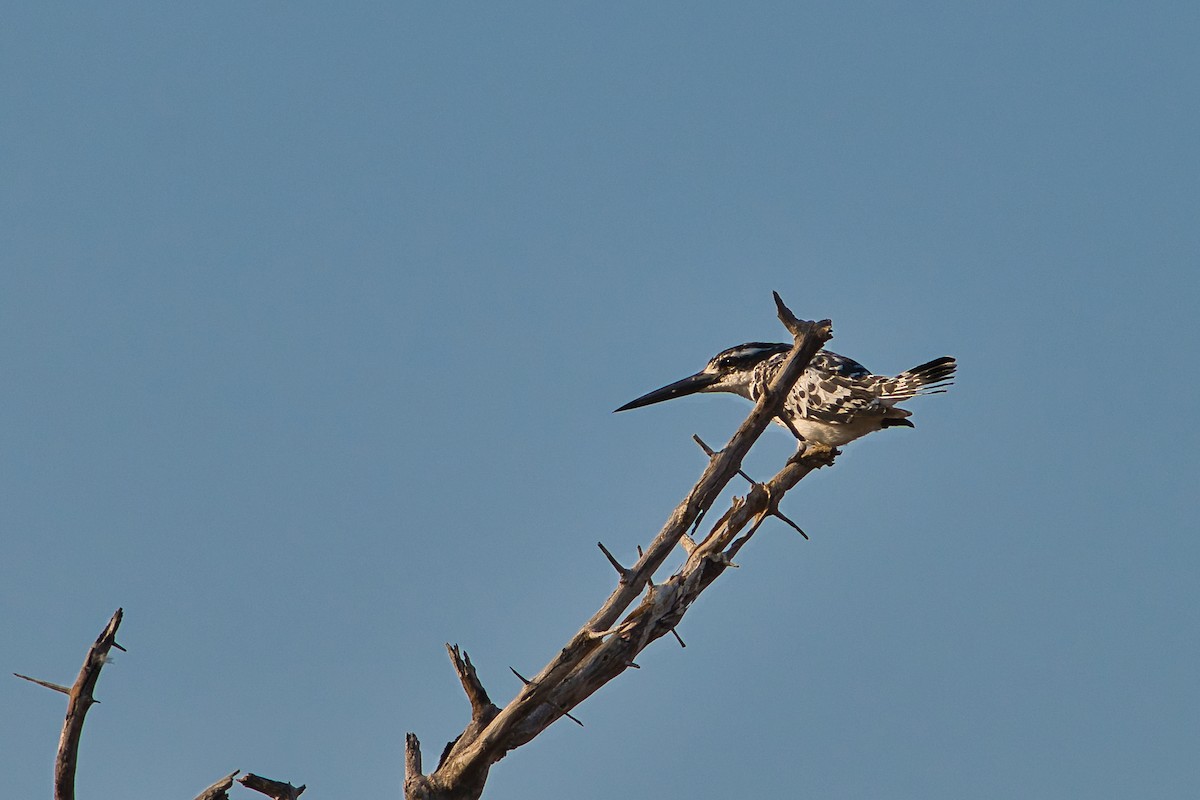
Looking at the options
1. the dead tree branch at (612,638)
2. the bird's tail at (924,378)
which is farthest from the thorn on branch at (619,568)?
the bird's tail at (924,378)

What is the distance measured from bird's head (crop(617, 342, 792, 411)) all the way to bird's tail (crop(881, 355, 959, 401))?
1601 millimetres

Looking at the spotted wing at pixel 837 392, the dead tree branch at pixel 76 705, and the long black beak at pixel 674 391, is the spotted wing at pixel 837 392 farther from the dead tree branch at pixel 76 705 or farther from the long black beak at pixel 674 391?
the dead tree branch at pixel 76 705

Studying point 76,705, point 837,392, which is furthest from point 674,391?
point 76,705

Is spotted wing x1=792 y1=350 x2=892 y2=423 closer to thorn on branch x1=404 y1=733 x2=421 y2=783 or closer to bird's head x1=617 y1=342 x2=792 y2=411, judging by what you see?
bird's head x1=617 y1=342 x2=792 y2=411

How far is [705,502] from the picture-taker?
7496mm

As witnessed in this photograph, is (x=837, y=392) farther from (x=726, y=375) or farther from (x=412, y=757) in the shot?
(x=412, y=757)

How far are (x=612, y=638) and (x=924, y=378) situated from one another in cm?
348

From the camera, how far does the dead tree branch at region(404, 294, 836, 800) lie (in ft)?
23.6

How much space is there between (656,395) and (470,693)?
193 inches

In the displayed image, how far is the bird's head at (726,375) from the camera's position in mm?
11398

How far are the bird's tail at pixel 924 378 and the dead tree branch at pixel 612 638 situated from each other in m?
2.43

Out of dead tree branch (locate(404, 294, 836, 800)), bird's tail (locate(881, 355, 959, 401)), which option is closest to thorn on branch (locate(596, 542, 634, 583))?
dead tree branch (locate(404, 294, 836, 800))

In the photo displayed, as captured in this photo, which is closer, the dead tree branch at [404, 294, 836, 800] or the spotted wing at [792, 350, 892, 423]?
the dead tree branch at [404, 294, 836, 800]

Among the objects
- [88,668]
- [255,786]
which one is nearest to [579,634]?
[255,786]
